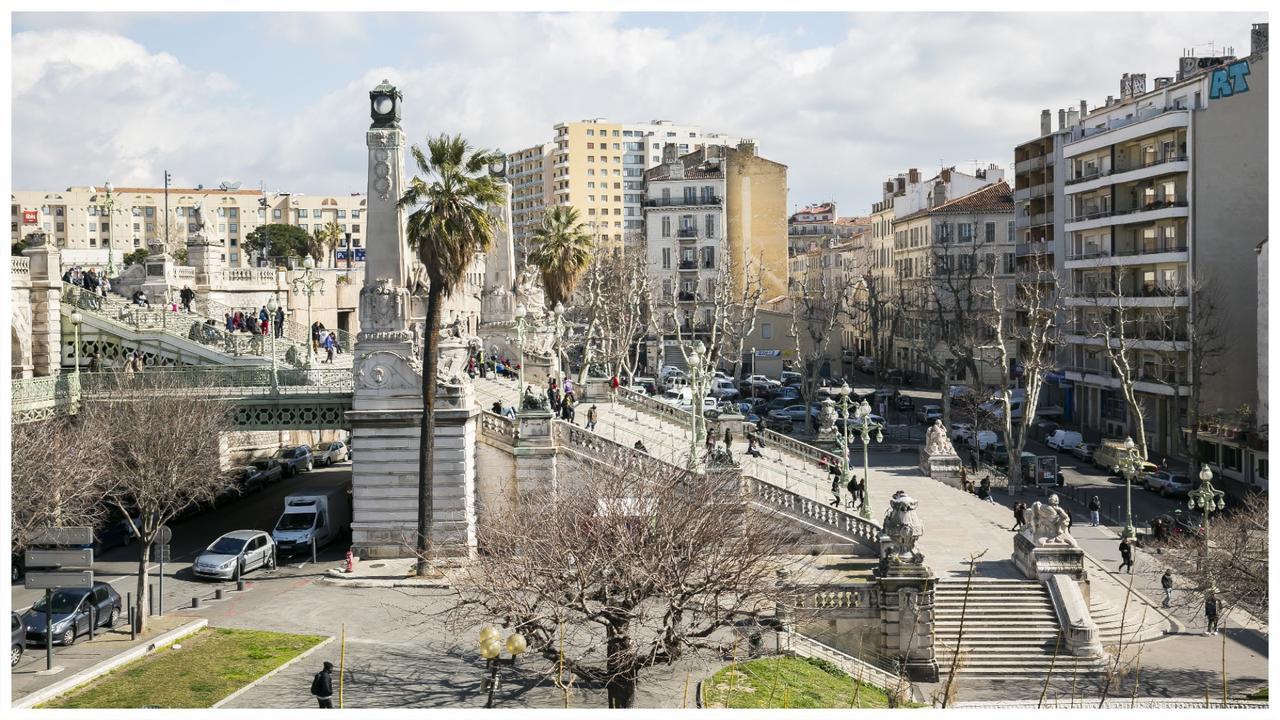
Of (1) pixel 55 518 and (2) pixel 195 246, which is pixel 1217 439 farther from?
(2) pixel 195 246

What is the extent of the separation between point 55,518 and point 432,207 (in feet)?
39.9

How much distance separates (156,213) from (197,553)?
137m

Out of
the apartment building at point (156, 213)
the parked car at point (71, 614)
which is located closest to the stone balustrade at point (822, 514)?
the parked car at point (71, 614)

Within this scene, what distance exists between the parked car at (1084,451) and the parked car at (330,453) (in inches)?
1333

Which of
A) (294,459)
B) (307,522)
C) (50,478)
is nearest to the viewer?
(50,478)

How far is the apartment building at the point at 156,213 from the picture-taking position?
6220 inches

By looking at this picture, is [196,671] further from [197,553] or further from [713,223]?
[713,223]

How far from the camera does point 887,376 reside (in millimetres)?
98500

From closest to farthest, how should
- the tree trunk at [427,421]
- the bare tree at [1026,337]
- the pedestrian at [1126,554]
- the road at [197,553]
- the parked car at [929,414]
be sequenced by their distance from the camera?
the road at [197,553] → the tree trunk at [427,421] → the pedestrian at [1126,554] → the bare tree at [1026,337] → the parked car at [929,414]

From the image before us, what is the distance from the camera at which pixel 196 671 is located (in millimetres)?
26484

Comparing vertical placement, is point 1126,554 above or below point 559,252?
below

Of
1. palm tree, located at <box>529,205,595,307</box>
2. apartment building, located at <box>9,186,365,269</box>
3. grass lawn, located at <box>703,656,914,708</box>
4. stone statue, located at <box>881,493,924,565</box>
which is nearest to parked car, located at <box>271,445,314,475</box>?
palm tree, located at <box>529,205,595,307</box>

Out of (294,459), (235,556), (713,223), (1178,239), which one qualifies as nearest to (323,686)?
(235,556)

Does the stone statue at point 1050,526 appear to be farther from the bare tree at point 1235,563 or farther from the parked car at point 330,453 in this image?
the parked car at point 330,453
